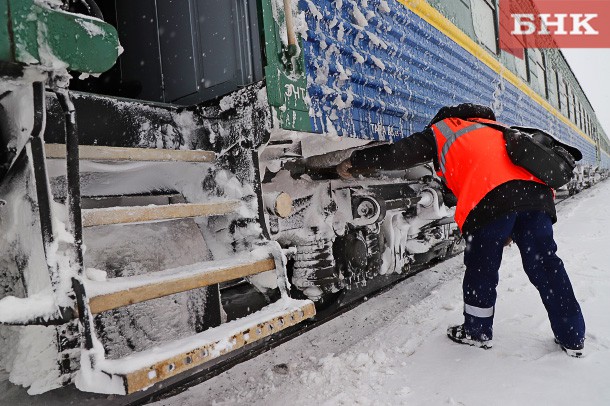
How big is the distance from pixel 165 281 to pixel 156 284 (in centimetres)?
3

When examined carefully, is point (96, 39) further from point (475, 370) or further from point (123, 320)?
point (475, 370)

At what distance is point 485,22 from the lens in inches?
201

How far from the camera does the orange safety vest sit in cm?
219

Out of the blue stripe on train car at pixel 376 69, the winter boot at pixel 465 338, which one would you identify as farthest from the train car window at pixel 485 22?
the winter boot at pixel 465 338

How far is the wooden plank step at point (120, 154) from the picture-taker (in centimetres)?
140

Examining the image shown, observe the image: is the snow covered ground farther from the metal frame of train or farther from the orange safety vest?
the orange safety vest

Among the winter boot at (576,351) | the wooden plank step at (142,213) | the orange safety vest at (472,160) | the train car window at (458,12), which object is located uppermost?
the train car window at (458,12)

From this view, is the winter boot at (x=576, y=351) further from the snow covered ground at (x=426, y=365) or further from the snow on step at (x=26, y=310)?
the snow on step at (x=26, y=310)

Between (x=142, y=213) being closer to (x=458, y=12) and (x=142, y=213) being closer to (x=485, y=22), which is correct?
(x=458, y=12)

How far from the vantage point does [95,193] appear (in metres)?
1.76

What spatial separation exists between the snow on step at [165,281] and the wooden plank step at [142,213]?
0.19m

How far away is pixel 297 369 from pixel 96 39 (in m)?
1.84

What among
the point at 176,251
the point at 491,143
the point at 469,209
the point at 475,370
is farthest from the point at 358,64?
the point at 475,370

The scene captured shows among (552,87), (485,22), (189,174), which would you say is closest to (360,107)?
(189,174)
